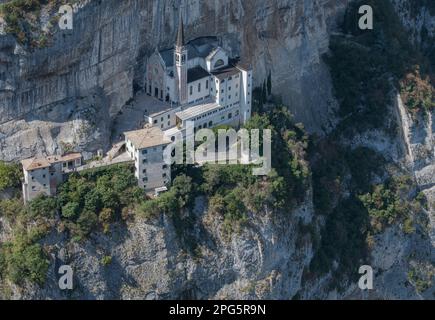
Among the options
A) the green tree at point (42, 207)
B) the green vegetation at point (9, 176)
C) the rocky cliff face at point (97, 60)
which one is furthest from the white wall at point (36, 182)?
the rocky cliff face at point (97, 60)

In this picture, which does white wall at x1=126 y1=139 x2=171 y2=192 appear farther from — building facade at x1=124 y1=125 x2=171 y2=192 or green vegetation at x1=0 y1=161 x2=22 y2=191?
green vegetation at x1=0 y1=161 x2=22 y2=191

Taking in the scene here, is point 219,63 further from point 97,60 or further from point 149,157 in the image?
point 149,157

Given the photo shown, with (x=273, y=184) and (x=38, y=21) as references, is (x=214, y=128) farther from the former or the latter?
(x=38, y=21)

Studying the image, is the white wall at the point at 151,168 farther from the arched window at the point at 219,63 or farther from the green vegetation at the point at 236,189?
the arched window at the point at 219,63

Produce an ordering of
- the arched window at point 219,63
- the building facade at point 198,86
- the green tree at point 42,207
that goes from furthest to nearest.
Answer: the arched window at point 219,63
the building facade at point 198,86
the green tree at point 42,207

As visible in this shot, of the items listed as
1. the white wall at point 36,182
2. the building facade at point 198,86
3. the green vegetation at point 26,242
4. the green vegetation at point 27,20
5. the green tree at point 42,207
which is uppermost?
the green vegetation at point 27,20

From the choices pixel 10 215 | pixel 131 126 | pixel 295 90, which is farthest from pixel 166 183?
pixel 295 90
